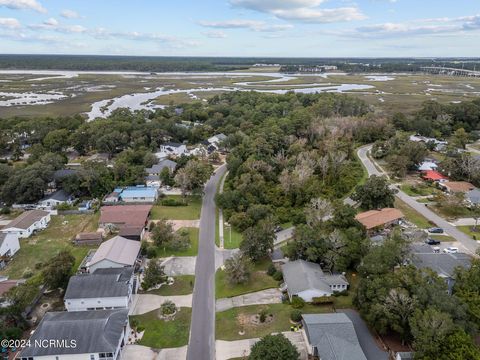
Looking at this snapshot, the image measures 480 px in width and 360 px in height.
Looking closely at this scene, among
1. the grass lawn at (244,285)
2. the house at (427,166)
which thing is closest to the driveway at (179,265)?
the grass lawn at (244,285)

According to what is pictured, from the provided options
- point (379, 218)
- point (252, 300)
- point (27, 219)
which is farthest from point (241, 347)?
point (27, 219)

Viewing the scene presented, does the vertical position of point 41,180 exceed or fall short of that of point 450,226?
it exceeds it

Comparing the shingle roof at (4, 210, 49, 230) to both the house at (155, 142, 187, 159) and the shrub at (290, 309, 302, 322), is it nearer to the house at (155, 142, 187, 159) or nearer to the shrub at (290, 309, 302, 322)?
the house at (155, 142, 187, 159)

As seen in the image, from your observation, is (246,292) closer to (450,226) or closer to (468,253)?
(468,253)

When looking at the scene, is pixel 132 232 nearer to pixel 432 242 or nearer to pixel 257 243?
pixel 257 243

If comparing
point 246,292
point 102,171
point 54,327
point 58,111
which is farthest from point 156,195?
point 58,111

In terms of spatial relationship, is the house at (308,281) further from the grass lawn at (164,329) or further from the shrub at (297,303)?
the grass lawn at (164,329)

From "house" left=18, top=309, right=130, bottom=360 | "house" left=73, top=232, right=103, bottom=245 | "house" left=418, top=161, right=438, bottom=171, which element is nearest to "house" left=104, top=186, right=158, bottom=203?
Answer: "house" left=73, top=232, right=103, bottom=245
